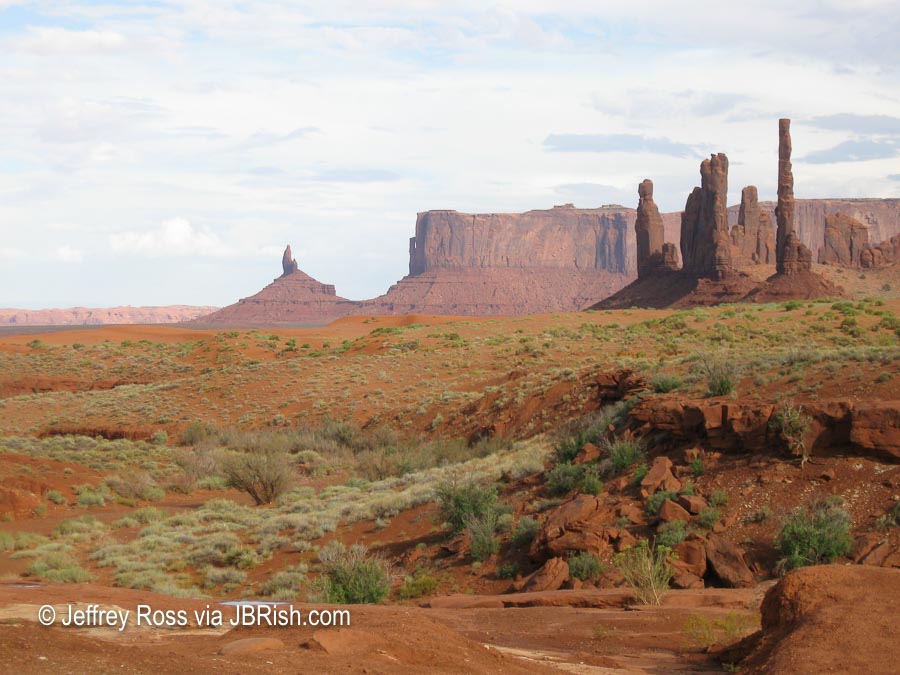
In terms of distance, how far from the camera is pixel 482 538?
47.9 ft

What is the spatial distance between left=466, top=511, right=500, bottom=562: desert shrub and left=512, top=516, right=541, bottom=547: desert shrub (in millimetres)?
341

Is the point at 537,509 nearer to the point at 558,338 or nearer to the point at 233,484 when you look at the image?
the point at 233,484

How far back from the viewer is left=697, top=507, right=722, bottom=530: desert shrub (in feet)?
43.5

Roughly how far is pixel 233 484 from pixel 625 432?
1122 cm

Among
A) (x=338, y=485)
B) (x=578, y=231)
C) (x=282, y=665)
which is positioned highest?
(x=578, y=231)

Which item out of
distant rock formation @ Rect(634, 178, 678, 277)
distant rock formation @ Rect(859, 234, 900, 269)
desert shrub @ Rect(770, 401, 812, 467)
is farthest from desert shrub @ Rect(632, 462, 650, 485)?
distant rock formation @ Rect(859, 234, 900, 269)

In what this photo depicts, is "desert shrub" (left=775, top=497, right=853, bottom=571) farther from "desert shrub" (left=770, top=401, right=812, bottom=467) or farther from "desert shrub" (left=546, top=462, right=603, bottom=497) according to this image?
"desert shrub" (left=546, top=462, right=603, bottom=497)

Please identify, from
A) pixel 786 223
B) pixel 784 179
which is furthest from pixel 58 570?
pixel 784 179

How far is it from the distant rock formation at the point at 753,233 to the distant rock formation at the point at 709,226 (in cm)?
492

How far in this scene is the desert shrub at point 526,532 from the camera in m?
14.4

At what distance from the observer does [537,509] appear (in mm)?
15875

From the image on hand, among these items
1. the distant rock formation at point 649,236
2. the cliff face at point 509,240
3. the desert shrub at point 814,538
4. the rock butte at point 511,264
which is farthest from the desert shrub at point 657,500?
the cliff face at point 509,240

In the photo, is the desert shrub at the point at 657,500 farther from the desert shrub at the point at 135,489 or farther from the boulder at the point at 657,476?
the desert shrub at the point at 135,489

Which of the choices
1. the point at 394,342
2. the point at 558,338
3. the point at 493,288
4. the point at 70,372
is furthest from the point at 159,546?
the point at 493,288
